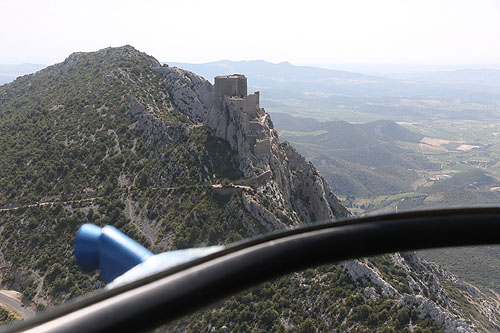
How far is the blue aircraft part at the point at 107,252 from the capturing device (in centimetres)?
206

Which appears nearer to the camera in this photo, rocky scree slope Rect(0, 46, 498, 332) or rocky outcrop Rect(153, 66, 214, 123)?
rocky scree slope Rect(0, 46, 498, 332)

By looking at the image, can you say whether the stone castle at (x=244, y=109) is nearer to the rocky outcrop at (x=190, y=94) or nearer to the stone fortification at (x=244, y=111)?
the stone fortification at (x=244, y=111)

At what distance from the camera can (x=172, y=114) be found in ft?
190

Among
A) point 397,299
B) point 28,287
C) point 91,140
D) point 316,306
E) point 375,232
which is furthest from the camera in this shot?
point 91,140

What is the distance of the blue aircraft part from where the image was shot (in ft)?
6.75

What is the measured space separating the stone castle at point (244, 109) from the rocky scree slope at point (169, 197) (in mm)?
786

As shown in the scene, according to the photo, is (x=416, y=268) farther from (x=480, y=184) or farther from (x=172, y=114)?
(x=480, y=184)

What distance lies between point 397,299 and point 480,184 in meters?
142

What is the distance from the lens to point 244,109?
152 ft

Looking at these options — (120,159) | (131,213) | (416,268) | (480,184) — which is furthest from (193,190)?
(480,184)

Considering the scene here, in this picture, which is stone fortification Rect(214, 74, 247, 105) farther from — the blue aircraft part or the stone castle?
the blue aircraft part

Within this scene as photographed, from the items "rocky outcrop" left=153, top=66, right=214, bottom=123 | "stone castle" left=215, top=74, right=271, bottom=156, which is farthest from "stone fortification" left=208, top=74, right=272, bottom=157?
"rocky outcrop" left=153, top=66, right=214, bottom=123

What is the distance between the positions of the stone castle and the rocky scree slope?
0.79m

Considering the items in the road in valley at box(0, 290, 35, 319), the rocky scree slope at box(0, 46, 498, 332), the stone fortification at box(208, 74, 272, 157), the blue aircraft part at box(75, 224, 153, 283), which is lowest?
the road in valley at box(0, 290, 35, 319)
